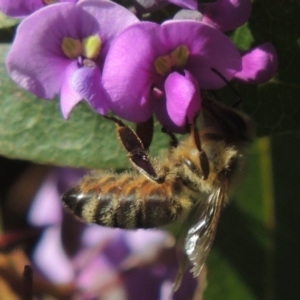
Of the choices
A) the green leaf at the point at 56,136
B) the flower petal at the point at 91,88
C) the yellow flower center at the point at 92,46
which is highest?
the yellow flower center at the point at 92,46

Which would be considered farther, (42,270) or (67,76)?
(42,270)

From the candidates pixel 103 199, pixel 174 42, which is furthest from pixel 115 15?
pixel 103 199

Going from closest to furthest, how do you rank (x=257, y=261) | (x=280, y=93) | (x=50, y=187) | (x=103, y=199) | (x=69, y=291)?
(x=103, y=199), (x=280, y=93), (x=257, y=261), (x=69, y=291), (x=50, y=187)

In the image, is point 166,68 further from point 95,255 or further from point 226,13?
point 95,255

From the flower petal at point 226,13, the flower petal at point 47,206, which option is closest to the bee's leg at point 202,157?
the flower petal at point 226,13

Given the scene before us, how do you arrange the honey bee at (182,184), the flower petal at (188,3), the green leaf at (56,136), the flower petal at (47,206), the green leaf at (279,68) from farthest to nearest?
the flower petal at (47,206)
the green leaf at (56,136)
the green leaf at (279,68)
the honey bee at (182,184)
the flower petal at (188,3)

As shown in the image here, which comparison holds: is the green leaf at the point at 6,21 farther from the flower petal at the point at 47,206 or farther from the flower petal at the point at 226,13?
the flower petal at the point at 47,206

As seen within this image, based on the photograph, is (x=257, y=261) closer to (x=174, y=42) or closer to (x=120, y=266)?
(x=120, y=266)
